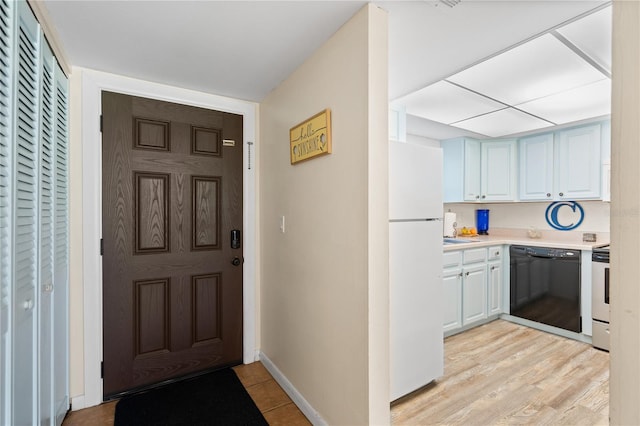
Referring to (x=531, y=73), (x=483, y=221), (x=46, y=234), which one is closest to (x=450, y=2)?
(x=531, y=73)

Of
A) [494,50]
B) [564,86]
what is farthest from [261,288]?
[564,86]

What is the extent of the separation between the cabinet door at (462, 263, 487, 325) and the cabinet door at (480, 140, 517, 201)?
1.12 metres

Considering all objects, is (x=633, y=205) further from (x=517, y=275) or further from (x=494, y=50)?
(x=517, y=275)

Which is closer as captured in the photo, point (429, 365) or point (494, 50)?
point (494, 50)

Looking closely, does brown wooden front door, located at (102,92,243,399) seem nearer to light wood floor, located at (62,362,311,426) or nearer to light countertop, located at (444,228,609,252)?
light wood floor, located at (62,362,311,426)

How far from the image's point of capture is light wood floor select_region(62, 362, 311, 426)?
6.52ft

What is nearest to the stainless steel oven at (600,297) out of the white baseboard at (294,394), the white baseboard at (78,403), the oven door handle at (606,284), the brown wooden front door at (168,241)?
the oven door handle at (606,284)

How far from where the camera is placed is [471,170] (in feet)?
13.3

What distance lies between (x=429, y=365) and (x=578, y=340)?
75.7 inches

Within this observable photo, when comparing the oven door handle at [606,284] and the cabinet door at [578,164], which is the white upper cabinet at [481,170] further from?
the oven door handle at [606,284]

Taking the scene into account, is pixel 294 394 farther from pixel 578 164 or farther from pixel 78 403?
pixel 578 164

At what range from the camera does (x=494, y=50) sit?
1.89 metres

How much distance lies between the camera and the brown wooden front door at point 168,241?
2234mm

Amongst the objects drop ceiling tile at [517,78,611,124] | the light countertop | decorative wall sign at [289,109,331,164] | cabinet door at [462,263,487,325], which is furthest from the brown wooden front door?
drop ceiling tile at [517,78,611,124]
